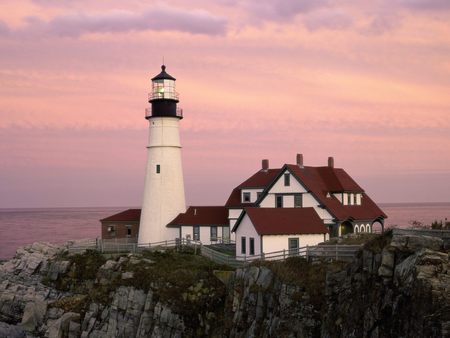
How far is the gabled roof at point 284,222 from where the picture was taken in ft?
121

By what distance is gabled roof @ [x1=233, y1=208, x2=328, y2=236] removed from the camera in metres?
36.8

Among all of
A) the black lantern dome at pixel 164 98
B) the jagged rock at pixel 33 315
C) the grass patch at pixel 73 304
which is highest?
the black lantern dome at pixel 164 98

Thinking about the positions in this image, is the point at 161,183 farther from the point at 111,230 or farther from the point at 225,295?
the point at 225,295

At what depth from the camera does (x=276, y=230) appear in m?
36.7

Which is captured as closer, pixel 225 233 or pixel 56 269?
pixel 56 269

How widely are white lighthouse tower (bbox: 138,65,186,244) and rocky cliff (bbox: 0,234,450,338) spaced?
21.9 ft

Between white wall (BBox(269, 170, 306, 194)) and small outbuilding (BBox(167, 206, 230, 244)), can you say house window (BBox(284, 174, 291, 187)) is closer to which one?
white wall (BBox(269, 170, 306, 194))

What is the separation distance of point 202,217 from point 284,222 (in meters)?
11.3

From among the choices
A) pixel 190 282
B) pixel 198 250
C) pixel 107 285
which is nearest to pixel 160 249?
pixel 198 250

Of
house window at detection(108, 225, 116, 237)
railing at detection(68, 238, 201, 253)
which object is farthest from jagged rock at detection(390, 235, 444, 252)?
house window at detection(108, 225, 116, 237)

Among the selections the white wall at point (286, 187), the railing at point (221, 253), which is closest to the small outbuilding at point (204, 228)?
the railing at point (221, 253)

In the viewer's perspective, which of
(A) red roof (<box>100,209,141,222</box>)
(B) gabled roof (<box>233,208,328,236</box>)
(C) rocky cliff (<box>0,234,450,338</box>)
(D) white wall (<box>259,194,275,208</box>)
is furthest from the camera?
(A) red roof (<box>100,209,141,222</box>)

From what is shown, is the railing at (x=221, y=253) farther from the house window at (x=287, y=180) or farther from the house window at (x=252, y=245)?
the house window at (x=287, y=180)

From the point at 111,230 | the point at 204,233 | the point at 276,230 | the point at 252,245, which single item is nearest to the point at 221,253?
the point at 252,245
